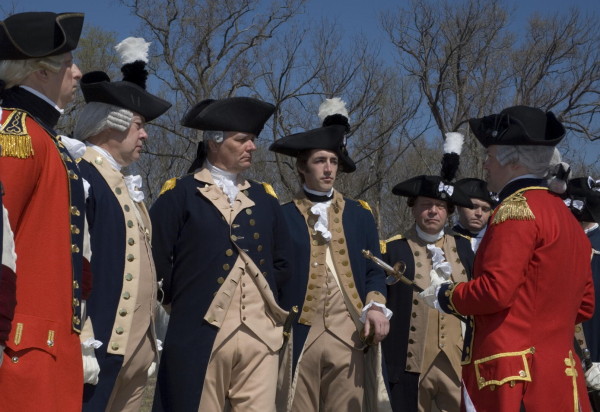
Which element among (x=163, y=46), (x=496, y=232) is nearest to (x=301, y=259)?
(x=496, y=232)

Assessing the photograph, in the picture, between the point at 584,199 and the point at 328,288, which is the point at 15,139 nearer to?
the point at 328,288

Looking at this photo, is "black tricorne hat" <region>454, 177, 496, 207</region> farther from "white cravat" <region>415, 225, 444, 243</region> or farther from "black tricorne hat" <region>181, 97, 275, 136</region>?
"black tricorne hat" <region>181, 97, 275, 136</region>

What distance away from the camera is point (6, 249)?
222 centimetres

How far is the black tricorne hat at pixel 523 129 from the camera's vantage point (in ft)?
12.3

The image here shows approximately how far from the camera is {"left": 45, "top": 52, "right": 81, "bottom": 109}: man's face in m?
2.81

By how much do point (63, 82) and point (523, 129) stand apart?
211 centimetres

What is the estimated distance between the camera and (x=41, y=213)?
2.56 metres

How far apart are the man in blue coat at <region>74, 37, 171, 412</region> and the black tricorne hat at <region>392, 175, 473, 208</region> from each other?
223cm

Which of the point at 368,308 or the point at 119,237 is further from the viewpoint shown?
the point at 368,308

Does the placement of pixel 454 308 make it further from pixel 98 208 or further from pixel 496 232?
pixel 98 208

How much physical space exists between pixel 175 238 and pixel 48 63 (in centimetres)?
183

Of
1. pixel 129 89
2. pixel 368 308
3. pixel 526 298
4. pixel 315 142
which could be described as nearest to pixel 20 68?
pixel 129 89

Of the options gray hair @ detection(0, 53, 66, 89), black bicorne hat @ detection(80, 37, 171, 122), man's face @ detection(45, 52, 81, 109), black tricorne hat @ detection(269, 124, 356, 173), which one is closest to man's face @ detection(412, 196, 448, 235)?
black tricorne hat @ detection(269, 124, 356, 173)

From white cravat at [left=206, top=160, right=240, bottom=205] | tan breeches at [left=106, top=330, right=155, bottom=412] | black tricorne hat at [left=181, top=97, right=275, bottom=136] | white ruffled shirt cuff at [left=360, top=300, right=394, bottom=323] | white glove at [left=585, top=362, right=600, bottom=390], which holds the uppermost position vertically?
black tricorne hat at [left=181, top=97, right=275, bottom=136]
